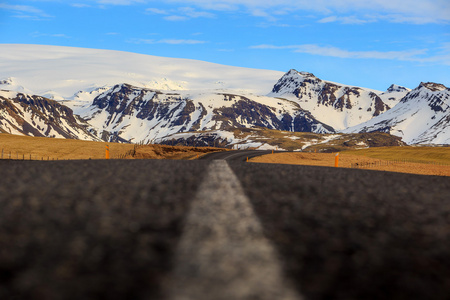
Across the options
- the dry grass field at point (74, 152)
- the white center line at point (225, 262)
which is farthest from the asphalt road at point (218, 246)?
the dry grass field at point (74, 152)

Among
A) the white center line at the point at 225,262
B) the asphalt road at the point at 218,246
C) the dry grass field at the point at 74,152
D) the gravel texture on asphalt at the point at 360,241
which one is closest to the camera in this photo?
the white center line at the point at 225,262

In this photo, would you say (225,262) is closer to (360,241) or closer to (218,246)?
(218,246)

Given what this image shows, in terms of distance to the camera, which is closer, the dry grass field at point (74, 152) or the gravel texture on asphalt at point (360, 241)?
the gravel texture on asphalt at point (360, 241)

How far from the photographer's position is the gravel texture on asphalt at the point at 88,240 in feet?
17.0

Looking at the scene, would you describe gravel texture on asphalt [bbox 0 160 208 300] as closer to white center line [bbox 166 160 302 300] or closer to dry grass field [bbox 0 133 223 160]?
white center line [bbox 166 160 302 300]

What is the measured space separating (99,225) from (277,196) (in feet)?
18.8

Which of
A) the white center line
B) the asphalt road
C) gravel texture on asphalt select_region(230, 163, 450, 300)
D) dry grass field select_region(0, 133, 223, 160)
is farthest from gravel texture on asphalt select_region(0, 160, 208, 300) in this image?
dry grass field select_region(0, 133, 223, 160)

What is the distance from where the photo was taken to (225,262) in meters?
5.86

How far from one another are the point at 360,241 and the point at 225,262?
2.72 meters

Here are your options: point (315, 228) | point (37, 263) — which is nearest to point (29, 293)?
point (37, 263)

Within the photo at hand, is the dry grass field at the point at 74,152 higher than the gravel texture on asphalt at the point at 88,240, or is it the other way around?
the gravel texture on asphalt at the point at 88,240

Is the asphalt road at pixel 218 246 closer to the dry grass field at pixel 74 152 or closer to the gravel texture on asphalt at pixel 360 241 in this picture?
the gravel texture on asphalt at pixel 360 241

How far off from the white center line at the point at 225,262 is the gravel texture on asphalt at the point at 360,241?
0.85 feet

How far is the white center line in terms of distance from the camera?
4.94 m
